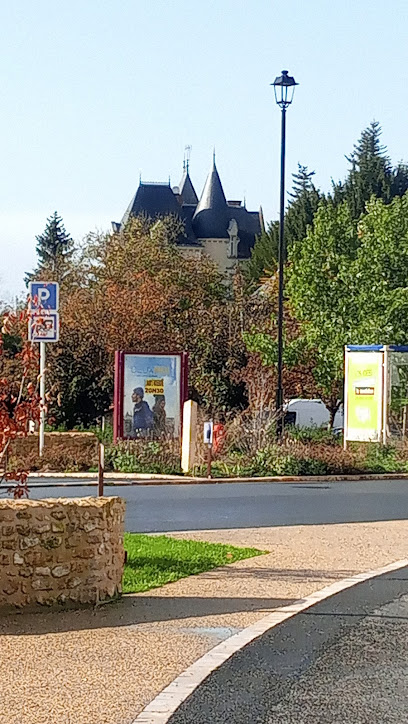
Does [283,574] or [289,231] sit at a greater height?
[289,231]

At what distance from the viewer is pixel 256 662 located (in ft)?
25.0

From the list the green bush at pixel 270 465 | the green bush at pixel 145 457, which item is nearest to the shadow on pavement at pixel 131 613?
the green bush at pixel 270 465

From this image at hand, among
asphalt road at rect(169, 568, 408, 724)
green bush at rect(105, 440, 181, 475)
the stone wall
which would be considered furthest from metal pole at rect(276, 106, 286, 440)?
asphalt road at rect(169, 568, 408, 724)

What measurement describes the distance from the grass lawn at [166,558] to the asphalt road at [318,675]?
6.23 feet

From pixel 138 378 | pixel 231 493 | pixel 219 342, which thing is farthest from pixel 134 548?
pixel 219 342

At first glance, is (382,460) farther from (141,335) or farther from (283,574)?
(283,574)

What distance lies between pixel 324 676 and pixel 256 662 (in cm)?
53

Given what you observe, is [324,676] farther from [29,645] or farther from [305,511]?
[305,511]

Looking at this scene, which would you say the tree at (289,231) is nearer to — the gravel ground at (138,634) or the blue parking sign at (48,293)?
the blue parking sign at (48,293)

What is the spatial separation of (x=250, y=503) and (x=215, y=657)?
1035cm

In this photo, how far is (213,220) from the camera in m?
101

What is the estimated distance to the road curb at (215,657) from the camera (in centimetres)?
641

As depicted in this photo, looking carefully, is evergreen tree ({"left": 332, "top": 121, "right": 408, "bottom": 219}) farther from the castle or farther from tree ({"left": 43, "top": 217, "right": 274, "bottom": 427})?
the castle

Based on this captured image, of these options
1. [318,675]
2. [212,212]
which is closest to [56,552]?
[318,675]
